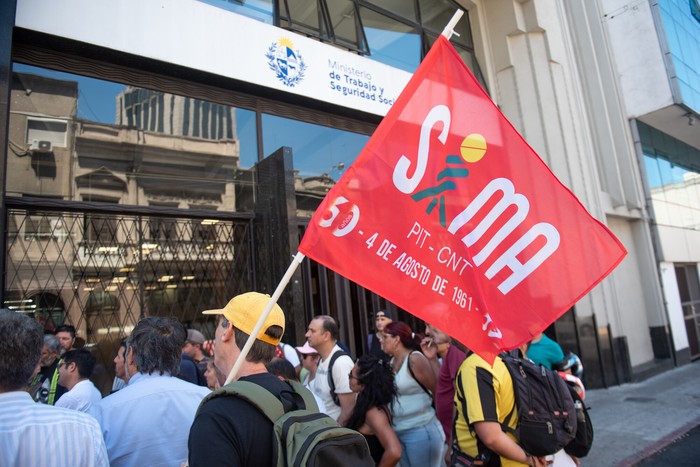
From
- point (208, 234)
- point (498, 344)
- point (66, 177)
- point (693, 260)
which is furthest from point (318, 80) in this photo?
point (693, 260)

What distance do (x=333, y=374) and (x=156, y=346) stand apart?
1610 mm

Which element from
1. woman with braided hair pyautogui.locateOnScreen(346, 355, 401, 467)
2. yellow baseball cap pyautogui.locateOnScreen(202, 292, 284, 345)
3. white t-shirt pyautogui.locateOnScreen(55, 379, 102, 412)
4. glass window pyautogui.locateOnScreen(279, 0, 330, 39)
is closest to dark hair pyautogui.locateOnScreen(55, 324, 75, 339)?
white t-shirt pyautogui.locateOnScreen(55, 379, 102, 412)

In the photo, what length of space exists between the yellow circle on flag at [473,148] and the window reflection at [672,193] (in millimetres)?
12799

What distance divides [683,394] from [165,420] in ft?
34.6

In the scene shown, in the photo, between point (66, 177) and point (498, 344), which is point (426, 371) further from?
point (66, 177)

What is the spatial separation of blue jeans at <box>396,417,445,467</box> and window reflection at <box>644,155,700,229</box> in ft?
40.4

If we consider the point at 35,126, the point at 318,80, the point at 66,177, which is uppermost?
the point at 318,80

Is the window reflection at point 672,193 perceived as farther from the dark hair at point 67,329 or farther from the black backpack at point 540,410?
the dark hair at point 67,329

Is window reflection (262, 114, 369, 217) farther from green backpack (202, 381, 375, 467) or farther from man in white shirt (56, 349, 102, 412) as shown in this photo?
green backpack (202, 381, 375, 467)

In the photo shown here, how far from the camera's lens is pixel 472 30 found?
36.9 ft

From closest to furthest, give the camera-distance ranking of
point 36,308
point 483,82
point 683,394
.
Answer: point 36,308 → point 683,394 → point 483,82

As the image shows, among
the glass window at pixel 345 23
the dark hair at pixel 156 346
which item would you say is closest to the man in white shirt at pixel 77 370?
the dark hair at pixel 156 346

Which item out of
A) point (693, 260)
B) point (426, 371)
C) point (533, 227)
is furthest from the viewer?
point (693, 260)

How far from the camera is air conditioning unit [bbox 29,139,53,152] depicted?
17.6ft
